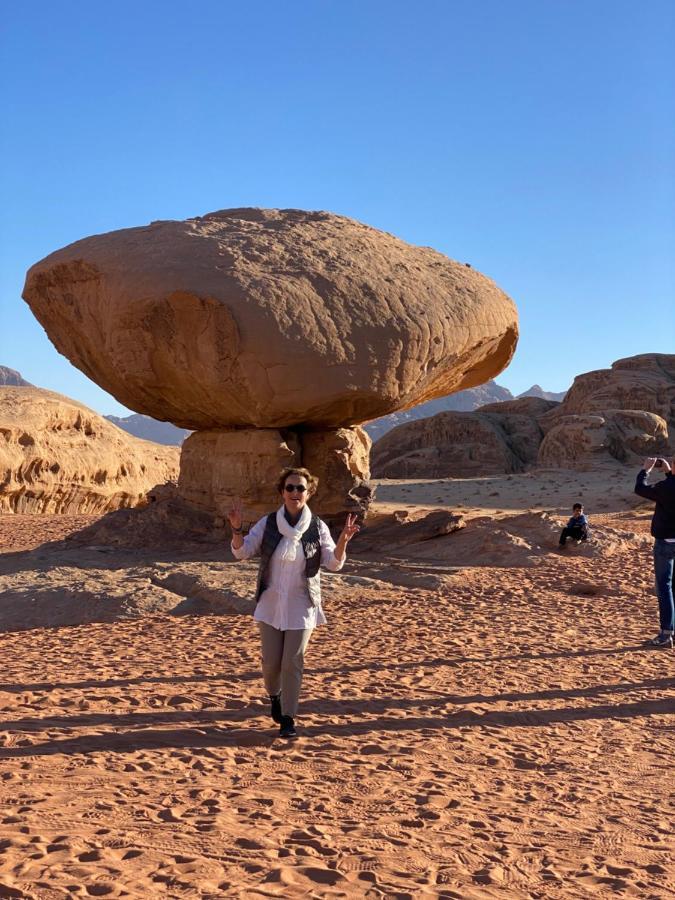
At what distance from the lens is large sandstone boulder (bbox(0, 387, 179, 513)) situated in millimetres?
17250

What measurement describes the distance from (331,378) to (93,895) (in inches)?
266

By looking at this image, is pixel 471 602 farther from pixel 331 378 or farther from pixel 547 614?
pixel 331 378

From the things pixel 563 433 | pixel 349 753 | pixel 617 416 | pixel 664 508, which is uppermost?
pixel 617 416

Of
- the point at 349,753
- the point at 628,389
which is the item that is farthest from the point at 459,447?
the point at 349,753

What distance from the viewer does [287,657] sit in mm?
4242

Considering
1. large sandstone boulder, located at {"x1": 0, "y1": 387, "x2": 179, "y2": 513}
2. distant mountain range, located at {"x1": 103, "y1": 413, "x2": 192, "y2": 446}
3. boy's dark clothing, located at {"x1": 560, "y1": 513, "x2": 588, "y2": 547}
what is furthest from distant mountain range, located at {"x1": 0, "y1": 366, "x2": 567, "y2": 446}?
boy's dark clothing, located at {"x1": 560, "y1": 513, "x2": 588, "y2": 547}

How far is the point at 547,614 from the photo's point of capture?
773 cm

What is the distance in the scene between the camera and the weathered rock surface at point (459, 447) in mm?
25688

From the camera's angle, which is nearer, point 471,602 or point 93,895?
point 93,895

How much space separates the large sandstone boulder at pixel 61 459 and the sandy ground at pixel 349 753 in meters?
9.67

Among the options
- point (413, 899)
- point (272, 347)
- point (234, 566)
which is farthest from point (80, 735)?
point (272, 347)

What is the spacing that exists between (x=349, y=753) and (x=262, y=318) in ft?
17.8

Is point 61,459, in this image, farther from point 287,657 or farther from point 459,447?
point 287,657

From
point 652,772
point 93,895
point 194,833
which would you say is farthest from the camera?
point 652,772
